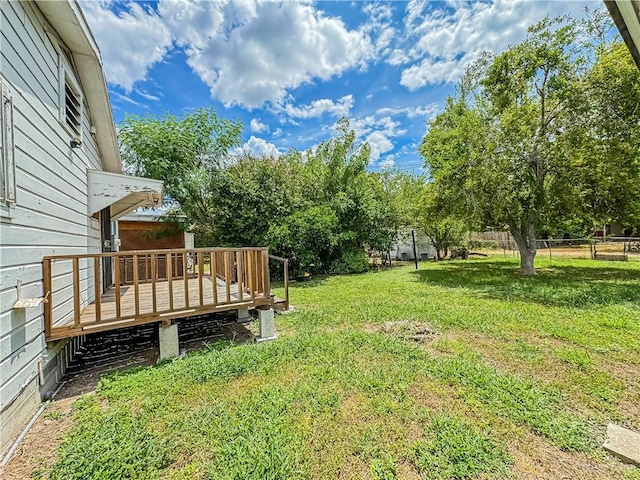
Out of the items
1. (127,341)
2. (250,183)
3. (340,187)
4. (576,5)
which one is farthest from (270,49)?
(576,5)

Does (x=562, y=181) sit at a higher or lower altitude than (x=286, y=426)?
higher

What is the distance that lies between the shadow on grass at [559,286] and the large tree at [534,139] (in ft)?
5.28

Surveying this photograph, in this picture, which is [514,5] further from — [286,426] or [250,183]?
[286,426]

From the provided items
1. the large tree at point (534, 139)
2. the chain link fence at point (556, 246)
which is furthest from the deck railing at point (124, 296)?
the chain link fence at point (556, 246)

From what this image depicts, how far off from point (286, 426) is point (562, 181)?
36.0ft

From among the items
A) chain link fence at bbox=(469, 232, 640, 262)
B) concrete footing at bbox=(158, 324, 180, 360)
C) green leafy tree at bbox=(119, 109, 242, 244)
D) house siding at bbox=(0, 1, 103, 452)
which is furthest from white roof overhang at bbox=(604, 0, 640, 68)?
chain link fence at bbox=(469, 232, 640, 262)

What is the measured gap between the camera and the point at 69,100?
13.3ft

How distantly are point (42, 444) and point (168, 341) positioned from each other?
1577 millimetres

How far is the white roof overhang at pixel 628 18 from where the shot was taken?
127cm

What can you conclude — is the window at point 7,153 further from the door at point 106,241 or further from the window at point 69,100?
the door at point 106,241

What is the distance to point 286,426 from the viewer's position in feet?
7.81

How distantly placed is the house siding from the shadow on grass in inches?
328

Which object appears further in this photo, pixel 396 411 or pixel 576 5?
pixel 576 5

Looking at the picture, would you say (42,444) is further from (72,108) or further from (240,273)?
(72,108)
